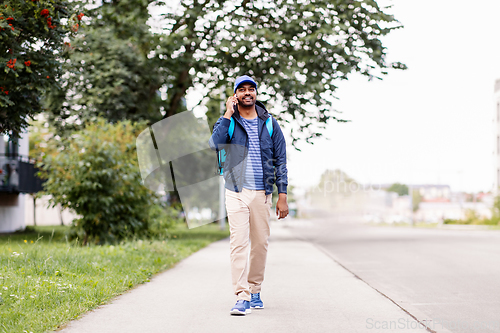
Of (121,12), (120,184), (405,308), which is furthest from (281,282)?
(121,12)

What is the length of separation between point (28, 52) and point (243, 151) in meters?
4.28

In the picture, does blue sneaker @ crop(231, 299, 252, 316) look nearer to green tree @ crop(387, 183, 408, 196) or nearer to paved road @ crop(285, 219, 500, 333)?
paved road @ crop(285, 219, 500, 333)

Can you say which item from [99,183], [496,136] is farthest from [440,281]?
[496,136]

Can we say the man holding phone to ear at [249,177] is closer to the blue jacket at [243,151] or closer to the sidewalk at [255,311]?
the blue jacket at [243,151]

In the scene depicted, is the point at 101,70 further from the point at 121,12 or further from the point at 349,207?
the point at 349,207

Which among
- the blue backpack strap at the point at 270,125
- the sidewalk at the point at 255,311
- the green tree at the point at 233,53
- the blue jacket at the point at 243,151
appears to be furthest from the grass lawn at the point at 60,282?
the green tree at the point at 233,53

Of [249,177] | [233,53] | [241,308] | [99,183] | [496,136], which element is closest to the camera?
[241,308]

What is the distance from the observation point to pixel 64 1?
8250mm

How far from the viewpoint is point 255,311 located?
5504 mm

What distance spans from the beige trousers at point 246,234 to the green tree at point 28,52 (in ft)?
12.5

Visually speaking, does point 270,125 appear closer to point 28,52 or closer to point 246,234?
point 246,234

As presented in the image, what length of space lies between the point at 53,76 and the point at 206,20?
29.7 feet

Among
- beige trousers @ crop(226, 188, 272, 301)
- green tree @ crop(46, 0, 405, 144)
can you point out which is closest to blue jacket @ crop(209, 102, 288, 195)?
beige trousers @ crop(226, 188, 272, 301)

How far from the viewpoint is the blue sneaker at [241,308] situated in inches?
204
